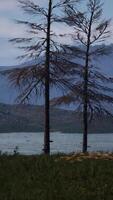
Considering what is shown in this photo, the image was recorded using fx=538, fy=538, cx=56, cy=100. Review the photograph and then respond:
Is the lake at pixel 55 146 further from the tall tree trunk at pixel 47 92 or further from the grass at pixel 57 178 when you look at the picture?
the grass at pixel 57 178

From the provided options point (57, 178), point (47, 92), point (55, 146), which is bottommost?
point (55, 146)

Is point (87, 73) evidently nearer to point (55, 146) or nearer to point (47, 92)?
point (47, 92)

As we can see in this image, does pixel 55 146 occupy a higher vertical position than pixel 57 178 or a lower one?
lower

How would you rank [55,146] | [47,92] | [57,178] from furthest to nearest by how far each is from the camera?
[55,146], [47,92], [57,178]

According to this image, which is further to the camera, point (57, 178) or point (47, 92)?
point (47, 92)

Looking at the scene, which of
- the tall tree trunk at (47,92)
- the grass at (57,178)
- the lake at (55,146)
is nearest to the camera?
the grass at (57,178)

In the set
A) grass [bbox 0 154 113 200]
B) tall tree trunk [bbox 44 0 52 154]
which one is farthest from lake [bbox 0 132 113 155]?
grass [bbox 0 154 113 200]

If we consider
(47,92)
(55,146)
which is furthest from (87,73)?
(55,146)

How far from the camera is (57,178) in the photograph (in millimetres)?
11289

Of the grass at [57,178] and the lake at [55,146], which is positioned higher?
the grass at [57,178]

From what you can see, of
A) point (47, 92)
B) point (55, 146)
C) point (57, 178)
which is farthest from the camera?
point (55, 146)

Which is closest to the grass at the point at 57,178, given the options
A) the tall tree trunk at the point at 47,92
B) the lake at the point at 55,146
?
the lake at the point at 55,146

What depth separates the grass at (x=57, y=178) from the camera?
10055 mm

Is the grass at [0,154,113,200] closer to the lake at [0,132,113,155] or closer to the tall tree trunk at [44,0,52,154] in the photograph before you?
the lake at [0,132,113,155]
